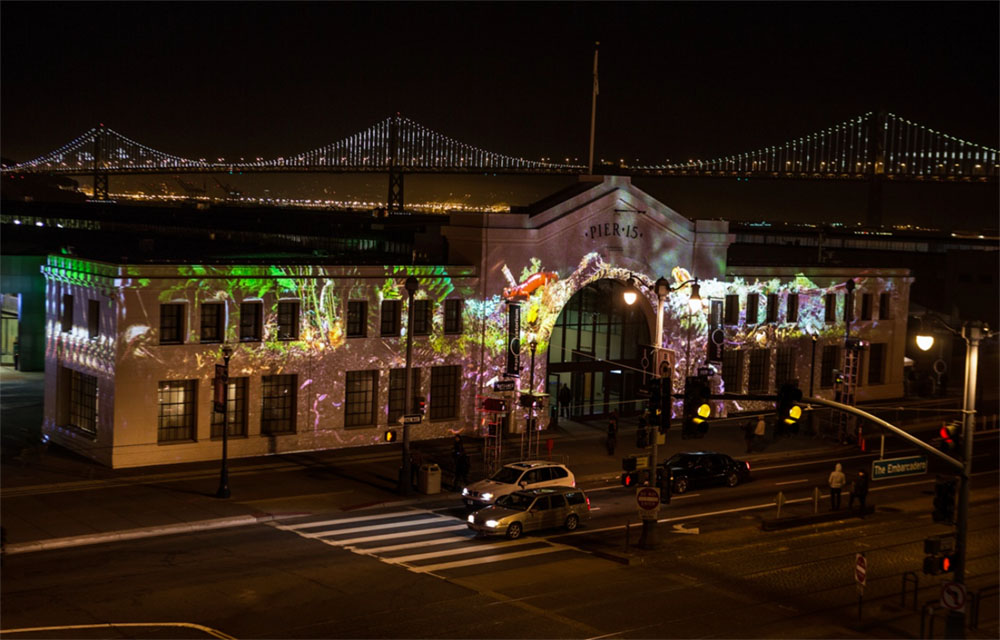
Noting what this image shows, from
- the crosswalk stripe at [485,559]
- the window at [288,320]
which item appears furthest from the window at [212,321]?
the crosswalk stripe at [485,559]

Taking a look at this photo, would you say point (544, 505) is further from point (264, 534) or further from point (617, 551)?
point (264, 534)

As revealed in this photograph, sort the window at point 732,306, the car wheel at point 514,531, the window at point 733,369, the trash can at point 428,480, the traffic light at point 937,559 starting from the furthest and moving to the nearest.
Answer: the window at point 733,369
the window at point 732,306
the trash can at point 428,480
the car wheel at point 514,531
the traffic light at point 937,559

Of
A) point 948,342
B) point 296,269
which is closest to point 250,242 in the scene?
point 296,269

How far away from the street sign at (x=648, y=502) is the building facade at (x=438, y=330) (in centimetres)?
360

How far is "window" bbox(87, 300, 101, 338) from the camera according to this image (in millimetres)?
36844

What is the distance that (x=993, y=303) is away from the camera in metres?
82.7

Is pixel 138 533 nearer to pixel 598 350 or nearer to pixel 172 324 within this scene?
pixel 172 324

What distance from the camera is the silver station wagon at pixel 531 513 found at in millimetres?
30141

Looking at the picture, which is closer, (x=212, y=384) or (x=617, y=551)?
(x=617, y=551)

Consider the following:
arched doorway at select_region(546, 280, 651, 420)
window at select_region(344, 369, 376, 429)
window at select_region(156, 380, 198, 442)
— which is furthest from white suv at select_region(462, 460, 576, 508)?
arched doorway at select_region(546, 280, 651, 420)

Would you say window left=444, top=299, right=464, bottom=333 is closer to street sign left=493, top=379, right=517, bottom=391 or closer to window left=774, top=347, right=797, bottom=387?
street sign left=493, top=379, right=517, bottom=391

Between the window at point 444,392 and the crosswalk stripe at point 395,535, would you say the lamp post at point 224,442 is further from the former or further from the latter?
the window at point 444,392

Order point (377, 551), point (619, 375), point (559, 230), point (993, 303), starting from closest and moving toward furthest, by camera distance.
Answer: point (377, 551) → point (559, 230) → point (619, 375) → point (993, 303)

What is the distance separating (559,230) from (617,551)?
1912 cm
